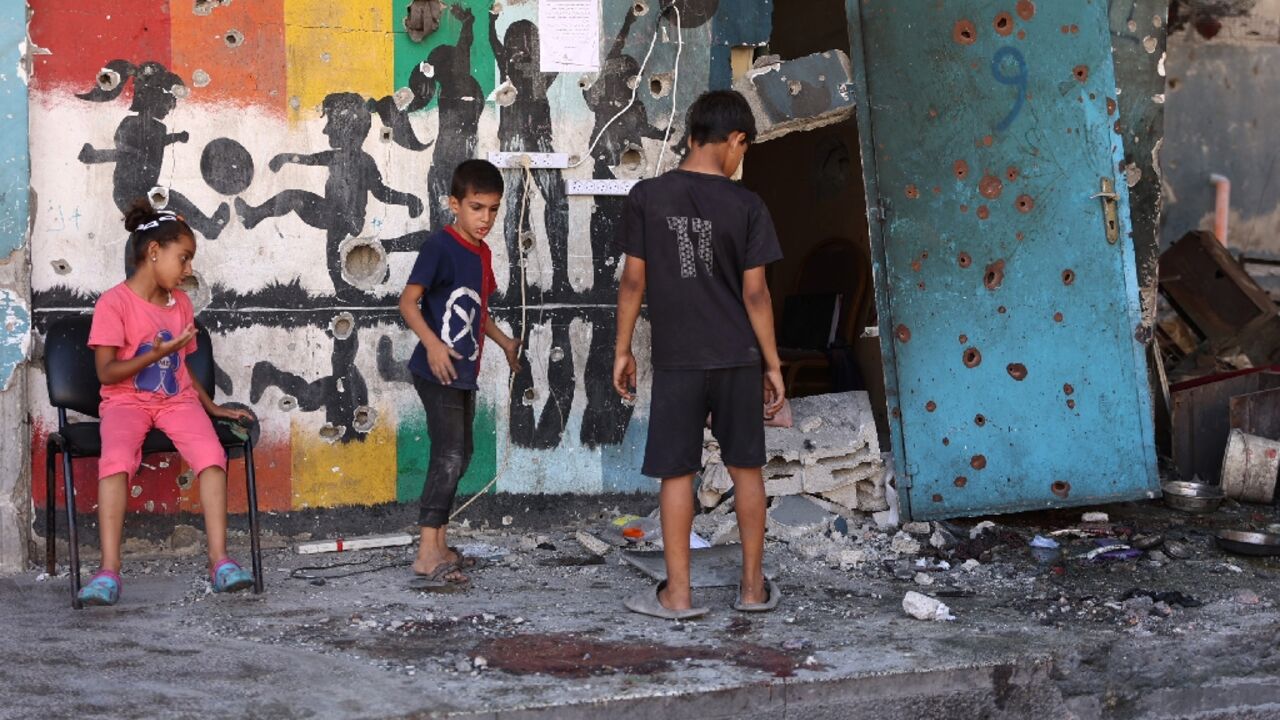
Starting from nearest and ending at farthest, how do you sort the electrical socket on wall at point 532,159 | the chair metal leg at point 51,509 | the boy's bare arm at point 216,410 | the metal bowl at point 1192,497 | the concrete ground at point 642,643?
the concrete ground at point 642,643, the chair metal leg at point 51,509, the boy's bare arm at point 216,410, the electrical socket on wall at point 532,159, the metal bowl at point 1192,497

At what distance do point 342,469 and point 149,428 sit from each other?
3.52 feet

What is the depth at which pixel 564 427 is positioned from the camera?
6168 millimetres

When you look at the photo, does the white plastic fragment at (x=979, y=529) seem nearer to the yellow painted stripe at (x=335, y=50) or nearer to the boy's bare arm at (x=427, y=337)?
the boy's bare arm at (x=427, y=337)

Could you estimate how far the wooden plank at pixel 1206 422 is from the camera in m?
7.41

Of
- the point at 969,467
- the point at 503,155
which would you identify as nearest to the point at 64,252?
the point at 503,155

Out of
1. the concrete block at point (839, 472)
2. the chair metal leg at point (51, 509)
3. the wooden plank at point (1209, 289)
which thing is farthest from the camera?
the wooden plank at point (1209, 289)

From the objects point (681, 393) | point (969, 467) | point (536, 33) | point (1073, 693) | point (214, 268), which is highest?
point (536, 33)

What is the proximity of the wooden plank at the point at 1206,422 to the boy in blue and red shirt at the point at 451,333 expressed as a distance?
4.24 meters

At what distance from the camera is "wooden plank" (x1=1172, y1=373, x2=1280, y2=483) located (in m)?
7.41

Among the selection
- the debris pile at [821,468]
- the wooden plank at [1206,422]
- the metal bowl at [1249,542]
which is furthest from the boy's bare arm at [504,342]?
the wooden plank at [1206,422]

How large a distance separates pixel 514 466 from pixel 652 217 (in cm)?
190

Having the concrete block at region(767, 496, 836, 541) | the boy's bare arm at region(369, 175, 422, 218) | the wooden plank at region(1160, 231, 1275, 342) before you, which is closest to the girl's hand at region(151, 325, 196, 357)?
the boy's bare arm at region(369, 175, 422, 218)

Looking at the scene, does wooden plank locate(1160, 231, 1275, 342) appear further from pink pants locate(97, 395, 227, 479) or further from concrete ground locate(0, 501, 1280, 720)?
pink pants locate(97, 395, 227, 479)

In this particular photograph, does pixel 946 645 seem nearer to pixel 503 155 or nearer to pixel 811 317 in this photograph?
pixel 503 155
